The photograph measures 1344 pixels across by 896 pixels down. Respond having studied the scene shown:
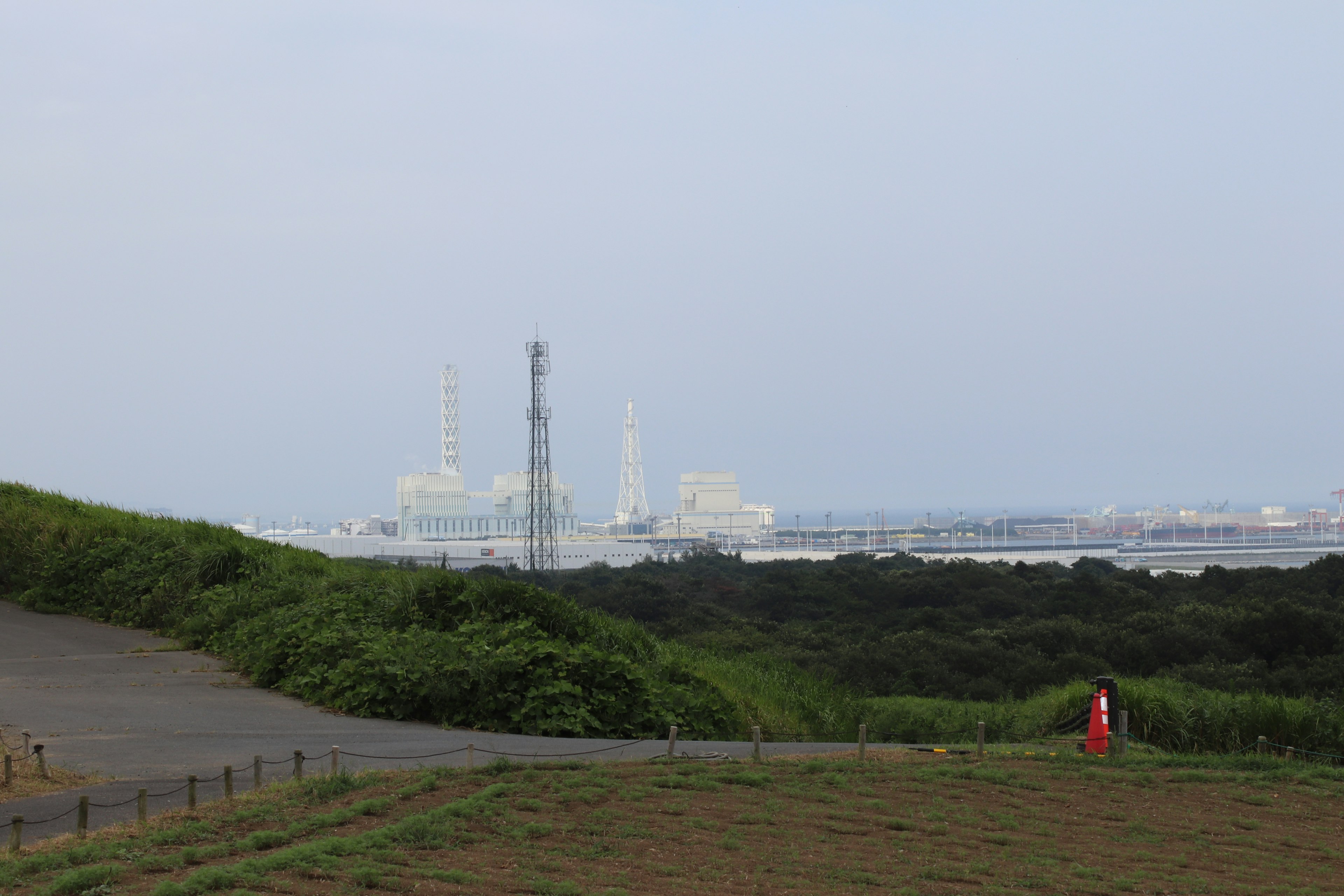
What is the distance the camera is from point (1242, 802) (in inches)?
300

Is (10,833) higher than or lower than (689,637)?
higher

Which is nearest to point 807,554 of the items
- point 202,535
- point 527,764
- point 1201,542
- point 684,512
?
point 684,512

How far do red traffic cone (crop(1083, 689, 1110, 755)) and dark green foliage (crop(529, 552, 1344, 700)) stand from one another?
282 inches

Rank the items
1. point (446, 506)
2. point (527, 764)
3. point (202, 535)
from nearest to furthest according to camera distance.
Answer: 1. point (527, 764)
2. point (202, 535)
3. point (446, 506)

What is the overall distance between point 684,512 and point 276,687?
4024 inches

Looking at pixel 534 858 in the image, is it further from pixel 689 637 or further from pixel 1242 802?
pixel 689 637

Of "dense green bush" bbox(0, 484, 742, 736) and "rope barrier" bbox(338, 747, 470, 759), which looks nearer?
"rope barrier" bbox(338, 747, 470, 759)

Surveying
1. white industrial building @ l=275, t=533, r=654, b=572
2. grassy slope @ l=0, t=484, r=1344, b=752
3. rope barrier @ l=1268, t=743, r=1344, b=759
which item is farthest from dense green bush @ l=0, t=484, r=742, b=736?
white industrial building @ l=275, t=533, r=654, b=572

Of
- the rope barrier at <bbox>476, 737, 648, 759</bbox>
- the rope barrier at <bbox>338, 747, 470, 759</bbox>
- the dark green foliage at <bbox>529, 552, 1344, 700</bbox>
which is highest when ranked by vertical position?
the rope barrier at <bbox>338, 747, 470, 759</bbox>

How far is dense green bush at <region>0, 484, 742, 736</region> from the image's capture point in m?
9.43

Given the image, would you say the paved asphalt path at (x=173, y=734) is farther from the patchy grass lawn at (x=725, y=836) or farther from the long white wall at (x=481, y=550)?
the long white wall at (x=481, y=550)

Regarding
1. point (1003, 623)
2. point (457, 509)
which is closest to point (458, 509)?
point (457, 509)

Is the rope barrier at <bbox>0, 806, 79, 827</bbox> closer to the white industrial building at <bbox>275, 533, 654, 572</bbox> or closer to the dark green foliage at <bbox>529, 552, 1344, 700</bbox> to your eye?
the dark green foliage at <bbox>529, 552, 1344, 700</bbox>

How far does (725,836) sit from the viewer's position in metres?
5.86
